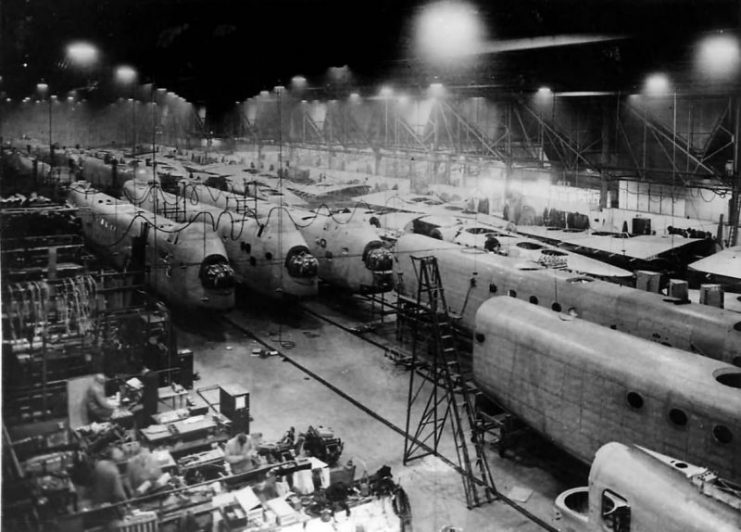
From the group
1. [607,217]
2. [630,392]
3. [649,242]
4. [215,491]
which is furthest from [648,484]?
[607,217]

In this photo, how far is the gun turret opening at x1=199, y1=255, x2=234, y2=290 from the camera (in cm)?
2061

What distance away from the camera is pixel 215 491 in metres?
11.3

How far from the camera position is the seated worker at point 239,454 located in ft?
39.0

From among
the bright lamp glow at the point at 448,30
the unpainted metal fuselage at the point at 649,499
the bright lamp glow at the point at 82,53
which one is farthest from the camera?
the bright lamp glow at the point at 448,30

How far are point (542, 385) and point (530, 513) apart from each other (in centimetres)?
242

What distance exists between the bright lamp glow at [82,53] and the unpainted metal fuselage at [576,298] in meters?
10.8

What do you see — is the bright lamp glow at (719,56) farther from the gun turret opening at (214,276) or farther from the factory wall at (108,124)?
the gun turret opening at (214,276)

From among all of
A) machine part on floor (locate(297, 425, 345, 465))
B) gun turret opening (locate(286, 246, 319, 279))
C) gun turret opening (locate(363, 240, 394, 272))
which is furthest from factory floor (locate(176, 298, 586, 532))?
gun turret opening (locate(363, 240, 394, 272))

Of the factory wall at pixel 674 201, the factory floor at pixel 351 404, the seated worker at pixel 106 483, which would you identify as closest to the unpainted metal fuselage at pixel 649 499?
the factory floor at pixel 351 404

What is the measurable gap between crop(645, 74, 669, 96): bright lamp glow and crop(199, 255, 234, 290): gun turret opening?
49.2ft

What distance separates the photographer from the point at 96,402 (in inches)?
505

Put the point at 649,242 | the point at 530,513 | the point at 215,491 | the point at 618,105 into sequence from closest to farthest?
the point at 215,491 → the point at 530,513 → the point at 649,242 → the point at 618,105

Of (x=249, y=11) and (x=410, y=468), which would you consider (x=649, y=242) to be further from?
(x=249, y=11)

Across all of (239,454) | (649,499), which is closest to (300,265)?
(239,454)
